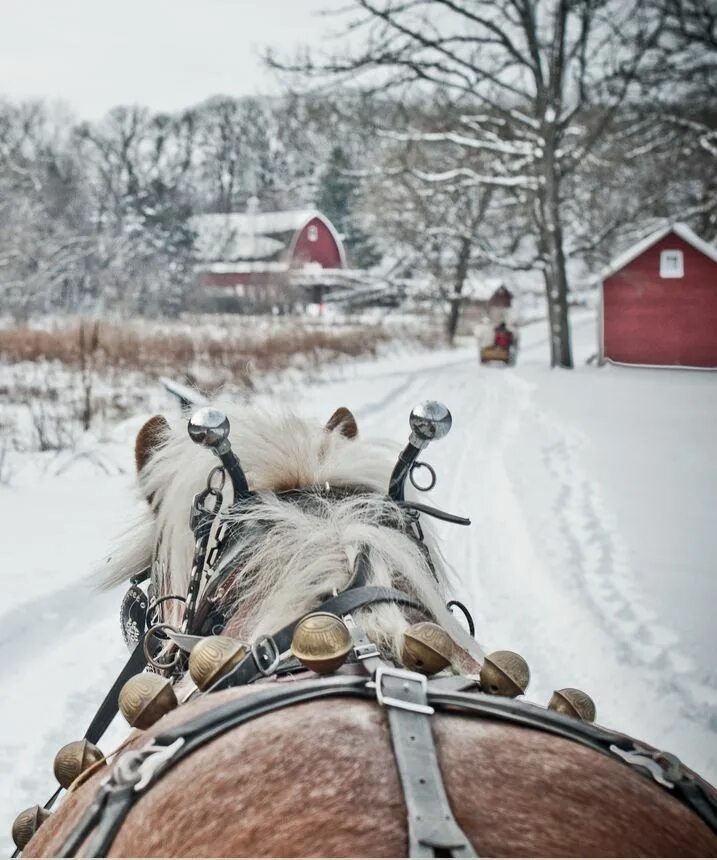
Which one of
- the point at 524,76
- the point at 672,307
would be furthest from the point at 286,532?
the point at 524,76

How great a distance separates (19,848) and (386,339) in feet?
9.64

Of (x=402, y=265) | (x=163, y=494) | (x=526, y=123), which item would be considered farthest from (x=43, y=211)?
(x=526, y=123)

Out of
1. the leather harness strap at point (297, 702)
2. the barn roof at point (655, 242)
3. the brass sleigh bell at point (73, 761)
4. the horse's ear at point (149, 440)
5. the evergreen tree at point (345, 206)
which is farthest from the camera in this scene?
the evergreen tree at point (345, 206)

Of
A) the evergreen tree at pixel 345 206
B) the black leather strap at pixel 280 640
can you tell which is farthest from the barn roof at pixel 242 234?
the black leather strap at pixel 280 640

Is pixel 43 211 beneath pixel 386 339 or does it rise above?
above

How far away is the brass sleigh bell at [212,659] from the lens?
0.80 meters

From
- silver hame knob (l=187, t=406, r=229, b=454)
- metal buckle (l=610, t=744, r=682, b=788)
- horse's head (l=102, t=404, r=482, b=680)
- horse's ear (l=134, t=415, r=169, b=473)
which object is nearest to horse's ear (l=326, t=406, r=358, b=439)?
horse's head (l=102, t=404, r=482, b=680)

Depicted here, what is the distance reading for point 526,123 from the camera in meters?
3.65

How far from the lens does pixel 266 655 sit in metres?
0.83

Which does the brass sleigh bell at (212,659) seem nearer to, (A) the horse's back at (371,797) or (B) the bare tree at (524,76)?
(A) the horse's back at (371,797)

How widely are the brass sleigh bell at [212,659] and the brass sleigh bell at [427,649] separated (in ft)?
0.61

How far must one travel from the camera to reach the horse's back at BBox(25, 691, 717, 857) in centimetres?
54

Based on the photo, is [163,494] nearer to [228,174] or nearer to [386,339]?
[228,174]

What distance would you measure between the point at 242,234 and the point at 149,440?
5.17 ft
